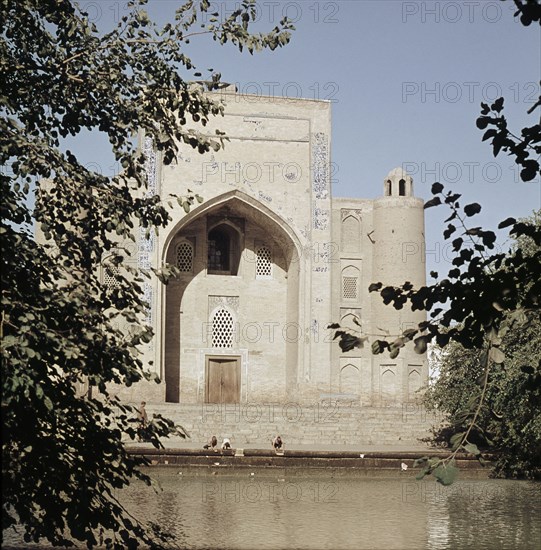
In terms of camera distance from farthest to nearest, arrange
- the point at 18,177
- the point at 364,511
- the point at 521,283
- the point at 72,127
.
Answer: the point at 364,511 → the point at 72,127 → the point at 18,177 → the point at 521,283

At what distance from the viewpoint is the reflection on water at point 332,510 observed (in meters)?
10.1

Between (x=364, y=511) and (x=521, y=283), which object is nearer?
(x=521, y=283)

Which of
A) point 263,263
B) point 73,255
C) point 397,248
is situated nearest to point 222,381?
point 263,263

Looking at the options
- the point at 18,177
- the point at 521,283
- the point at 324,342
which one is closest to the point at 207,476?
the point at 324,342

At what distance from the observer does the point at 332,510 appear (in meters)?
12.3

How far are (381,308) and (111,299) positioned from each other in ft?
65.8

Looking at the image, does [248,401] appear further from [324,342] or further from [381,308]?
[381,308]

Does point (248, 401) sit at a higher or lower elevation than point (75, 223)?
lower

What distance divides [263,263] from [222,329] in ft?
7.28

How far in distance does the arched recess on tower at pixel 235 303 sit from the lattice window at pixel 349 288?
4.47 ft

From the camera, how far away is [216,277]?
25.8 meters

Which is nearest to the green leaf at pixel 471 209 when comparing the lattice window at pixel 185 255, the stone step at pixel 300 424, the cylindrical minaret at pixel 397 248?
the stone step at pixel 300 424

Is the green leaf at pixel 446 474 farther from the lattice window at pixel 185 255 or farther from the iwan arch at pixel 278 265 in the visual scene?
the lattice window at pixel 185 255

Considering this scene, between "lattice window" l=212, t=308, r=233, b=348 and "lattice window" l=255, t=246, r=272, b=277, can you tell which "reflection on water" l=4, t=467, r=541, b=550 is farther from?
"lattice window" l=255, t=246, r=272, b=277
